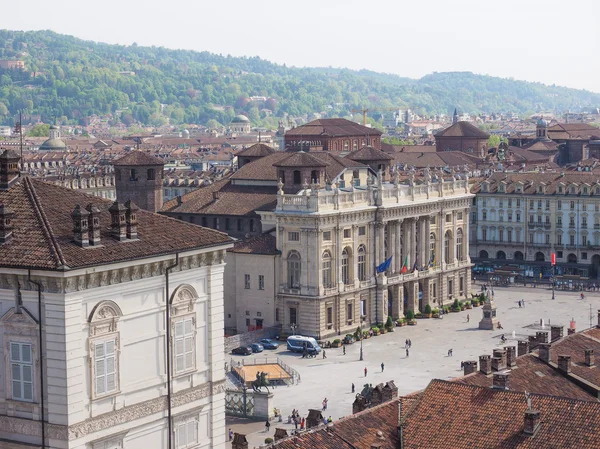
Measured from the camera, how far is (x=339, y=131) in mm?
184000

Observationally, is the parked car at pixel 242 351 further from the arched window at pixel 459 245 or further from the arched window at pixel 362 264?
the arched window at pixel 459 245

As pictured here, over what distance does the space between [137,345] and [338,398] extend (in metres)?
43.3

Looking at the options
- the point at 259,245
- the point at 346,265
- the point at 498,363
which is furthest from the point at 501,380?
the point at 346,265

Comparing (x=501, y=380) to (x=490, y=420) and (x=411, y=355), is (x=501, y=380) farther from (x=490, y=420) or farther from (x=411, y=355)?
(x=411, y=355)

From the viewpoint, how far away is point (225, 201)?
114 meters

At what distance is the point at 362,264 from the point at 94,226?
7001 centimetres

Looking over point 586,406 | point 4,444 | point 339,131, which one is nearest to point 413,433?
point 586,406

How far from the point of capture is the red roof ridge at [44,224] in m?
36.1

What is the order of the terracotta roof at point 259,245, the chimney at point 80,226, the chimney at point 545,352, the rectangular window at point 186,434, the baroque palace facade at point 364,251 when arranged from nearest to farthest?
1. the chimney at point 80,226
2. the rectangular window at point 186,434
3. the chimney at point 545,352
4. the baroque palace facade at point 364,251
5. the terracotta roof at point 259,245

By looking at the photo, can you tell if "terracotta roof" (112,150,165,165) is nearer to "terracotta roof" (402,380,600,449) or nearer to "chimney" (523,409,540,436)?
"terracotta roof" (402,380,600,449)

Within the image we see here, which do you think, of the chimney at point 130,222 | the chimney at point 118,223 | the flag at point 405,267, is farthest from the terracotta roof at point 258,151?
the chimney at point 118,223

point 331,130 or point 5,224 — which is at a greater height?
point 331,130

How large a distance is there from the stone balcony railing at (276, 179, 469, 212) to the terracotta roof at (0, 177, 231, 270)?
192 feet

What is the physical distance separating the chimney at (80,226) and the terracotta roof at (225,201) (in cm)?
6977
